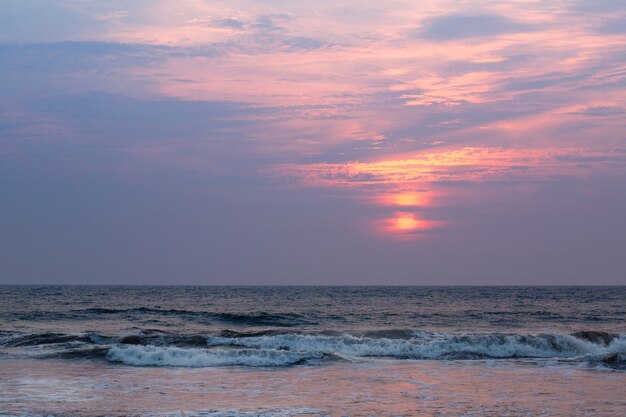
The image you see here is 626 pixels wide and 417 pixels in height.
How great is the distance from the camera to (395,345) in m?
28.4

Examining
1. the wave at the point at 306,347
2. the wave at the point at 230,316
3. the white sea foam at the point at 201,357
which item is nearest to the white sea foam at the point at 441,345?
the wave at the point at 306,347

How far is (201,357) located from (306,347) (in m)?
6.30

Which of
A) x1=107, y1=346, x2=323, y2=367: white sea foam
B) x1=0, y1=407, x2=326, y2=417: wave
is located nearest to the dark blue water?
x1=107, y1=346, x2=323, y2=367: white sea foam

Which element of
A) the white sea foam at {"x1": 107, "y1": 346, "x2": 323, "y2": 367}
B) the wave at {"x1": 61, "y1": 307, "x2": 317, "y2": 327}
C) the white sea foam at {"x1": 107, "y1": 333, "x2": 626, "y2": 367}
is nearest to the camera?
the white sea foam at {"x1": 107, "y1": 346, "x2": 323, "y2": 367}

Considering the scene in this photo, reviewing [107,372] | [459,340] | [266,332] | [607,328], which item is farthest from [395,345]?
[607,328]

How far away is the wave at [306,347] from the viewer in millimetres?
25031

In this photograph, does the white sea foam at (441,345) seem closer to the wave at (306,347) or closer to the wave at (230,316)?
the wave at (306,347)

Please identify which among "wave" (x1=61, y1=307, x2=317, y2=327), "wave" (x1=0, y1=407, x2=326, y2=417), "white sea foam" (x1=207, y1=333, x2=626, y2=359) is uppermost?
"wave" (x1=0, y1=407, x2=326, y2=417)

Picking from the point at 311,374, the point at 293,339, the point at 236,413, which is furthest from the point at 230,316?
the point at 236,413

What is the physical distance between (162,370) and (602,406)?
46.5 feet

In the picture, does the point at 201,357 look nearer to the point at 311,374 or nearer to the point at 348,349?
the point at 311,374

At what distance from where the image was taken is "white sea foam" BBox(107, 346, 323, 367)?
80.8ft

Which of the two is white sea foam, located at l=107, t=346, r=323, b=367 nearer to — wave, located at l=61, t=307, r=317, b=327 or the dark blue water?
the dark blue water

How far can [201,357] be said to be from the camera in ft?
82.3
